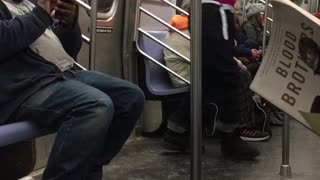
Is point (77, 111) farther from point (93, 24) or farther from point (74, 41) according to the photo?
point (93, 24)

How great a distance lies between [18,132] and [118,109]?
1.28 feet

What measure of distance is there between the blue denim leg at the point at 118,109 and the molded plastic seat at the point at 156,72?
112 centimetres

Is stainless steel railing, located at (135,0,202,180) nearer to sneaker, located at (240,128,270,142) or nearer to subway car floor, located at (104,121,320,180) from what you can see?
subway car floor, located at (104,121,320,180)

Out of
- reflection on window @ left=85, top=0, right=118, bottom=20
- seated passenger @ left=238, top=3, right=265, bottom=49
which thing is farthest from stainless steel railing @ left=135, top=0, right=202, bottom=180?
seated passenger @ left=238, top=3, right=265, bottom=49

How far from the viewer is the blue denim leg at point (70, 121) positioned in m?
1.37

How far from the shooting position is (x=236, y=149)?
2.79m

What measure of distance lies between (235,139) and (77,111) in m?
1.59

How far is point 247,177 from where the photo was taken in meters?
2.40

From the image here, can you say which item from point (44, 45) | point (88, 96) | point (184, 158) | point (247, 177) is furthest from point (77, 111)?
point (184, 158)

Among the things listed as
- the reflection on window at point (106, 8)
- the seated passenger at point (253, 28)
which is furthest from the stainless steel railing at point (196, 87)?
the seated passenger at point (253, 28)

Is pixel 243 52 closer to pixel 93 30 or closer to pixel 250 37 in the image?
pixel 250 37

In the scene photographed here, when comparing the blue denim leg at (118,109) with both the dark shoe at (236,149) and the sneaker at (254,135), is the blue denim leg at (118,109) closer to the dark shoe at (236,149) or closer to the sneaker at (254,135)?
the dark shoe at (236,149)

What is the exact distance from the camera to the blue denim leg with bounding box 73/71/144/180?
162cm

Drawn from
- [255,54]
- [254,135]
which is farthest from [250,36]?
[254,135]
